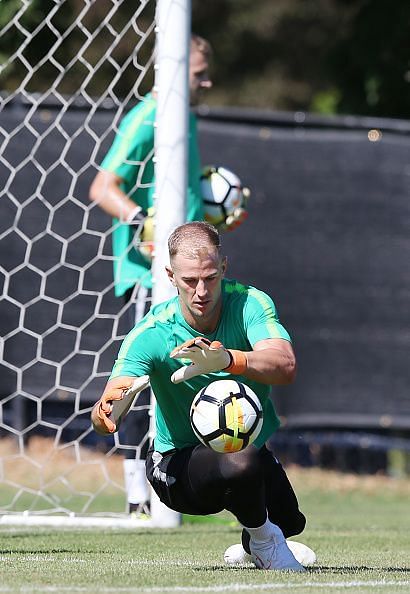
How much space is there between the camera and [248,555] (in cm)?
520

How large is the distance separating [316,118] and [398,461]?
3.04 metres

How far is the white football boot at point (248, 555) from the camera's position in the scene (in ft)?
17.2

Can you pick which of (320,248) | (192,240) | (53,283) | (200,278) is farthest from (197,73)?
(320,248)

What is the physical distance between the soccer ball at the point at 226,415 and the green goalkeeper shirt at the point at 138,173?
2714 mm

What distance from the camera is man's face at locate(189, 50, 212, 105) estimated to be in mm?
7309

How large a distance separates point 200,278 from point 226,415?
53cm

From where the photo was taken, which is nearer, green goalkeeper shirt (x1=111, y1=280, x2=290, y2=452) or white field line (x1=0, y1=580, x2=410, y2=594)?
white field line (x1=0, y1=580, x2=410, y2=594)

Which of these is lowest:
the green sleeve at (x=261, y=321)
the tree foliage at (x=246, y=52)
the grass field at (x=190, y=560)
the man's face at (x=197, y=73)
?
the grass field at (x=190, y=560)

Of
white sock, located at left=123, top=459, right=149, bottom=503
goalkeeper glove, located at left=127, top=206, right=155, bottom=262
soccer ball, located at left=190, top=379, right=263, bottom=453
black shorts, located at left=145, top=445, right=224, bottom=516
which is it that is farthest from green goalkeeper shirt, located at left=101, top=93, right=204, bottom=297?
soccer ball, located at left=190, top=379, right=263, bottom=453

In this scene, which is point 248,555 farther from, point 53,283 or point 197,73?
point 53,283

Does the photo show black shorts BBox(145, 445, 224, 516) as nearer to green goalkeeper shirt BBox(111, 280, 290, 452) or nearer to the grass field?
green goalkeeper shirt BBox(111, 280, 290, 452)

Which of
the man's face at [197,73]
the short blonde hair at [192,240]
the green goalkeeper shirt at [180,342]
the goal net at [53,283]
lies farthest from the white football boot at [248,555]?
the goal net at [53,283]

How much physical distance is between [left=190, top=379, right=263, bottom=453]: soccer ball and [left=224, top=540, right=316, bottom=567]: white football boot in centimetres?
73

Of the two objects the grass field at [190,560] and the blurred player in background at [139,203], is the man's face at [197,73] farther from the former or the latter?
the grass field at [190,560]
